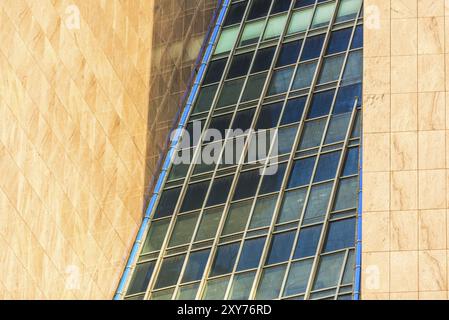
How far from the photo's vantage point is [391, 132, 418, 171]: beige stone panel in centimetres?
3822

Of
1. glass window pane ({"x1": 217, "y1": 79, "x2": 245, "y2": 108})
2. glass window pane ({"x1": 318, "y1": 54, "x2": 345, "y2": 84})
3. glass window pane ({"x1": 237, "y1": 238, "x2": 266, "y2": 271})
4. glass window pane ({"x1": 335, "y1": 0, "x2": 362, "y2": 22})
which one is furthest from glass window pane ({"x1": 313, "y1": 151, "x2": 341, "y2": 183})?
glass window pane ({"x1": 335, "y1": 0, "x2": 362, "y2": 22})

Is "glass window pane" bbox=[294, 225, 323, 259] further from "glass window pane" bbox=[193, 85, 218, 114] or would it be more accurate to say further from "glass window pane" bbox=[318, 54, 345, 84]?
"glass window pane" bbox=[193, 85, 218, 114]

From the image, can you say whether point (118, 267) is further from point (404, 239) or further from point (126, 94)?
point (404, 239)

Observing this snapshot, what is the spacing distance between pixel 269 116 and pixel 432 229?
13.7 m

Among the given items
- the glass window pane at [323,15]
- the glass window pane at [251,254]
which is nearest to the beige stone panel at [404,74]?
the glass window pane at [251,254]

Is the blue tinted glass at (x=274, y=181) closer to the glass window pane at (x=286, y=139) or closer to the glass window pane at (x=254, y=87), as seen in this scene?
the glass window pane at (x=286, y=139)

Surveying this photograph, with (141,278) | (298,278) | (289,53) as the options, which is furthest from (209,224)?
(289,53)

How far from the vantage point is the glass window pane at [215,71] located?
53.2 metres

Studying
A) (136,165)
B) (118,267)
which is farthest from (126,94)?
(118,267)

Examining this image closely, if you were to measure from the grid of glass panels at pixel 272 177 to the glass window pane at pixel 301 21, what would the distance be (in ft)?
0.17

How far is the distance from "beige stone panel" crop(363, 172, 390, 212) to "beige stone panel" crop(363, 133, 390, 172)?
0.68 ft
